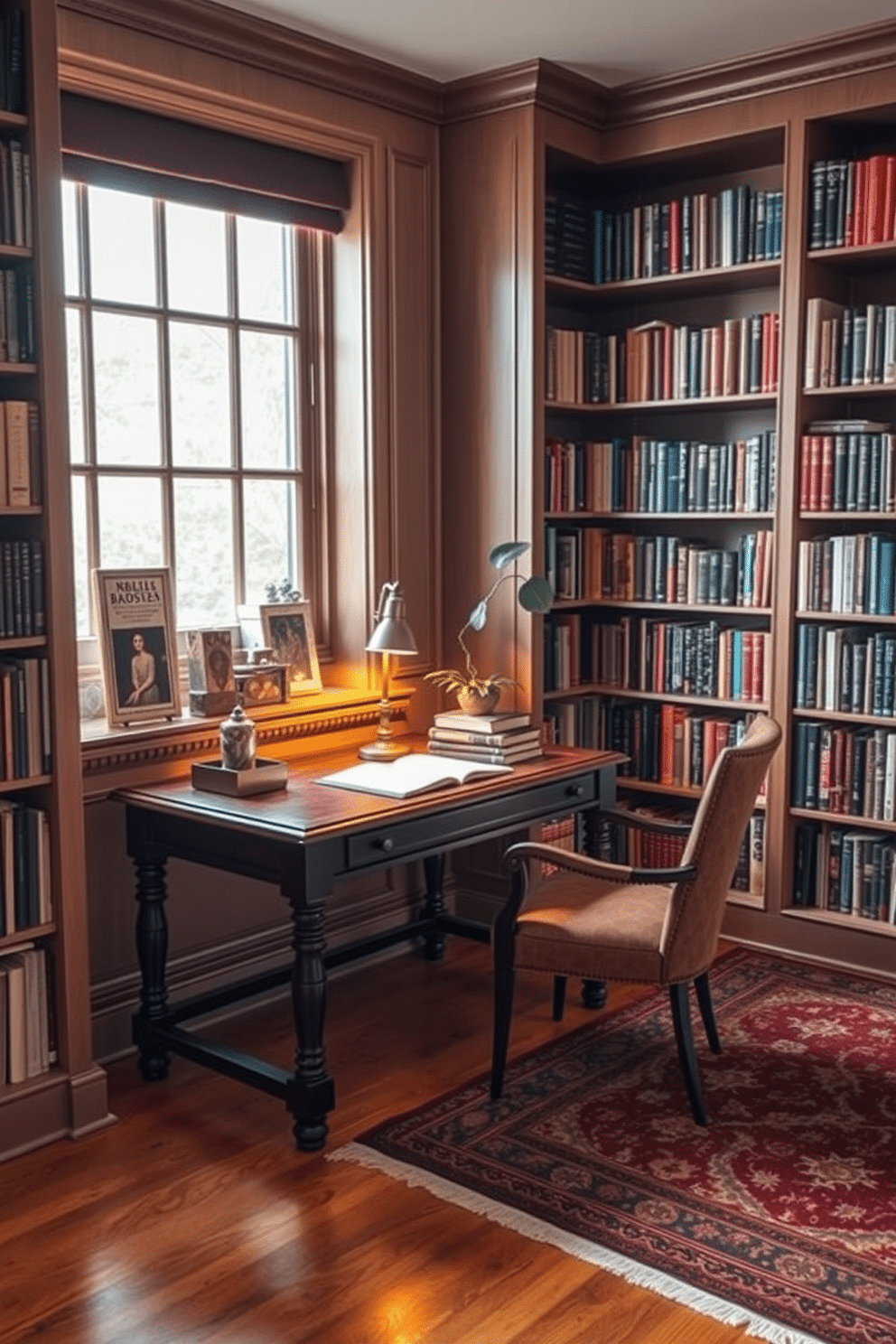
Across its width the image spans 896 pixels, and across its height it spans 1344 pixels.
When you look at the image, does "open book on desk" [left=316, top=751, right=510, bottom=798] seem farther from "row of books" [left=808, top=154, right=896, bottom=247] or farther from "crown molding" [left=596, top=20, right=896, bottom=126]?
"crown molding" [left=596, top=20, right=896, bottom=126]

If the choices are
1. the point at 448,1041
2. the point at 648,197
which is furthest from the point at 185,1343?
the point at 648,197

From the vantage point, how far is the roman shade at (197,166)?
10.8ft

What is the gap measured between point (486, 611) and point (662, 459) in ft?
2.68

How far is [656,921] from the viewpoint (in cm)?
311

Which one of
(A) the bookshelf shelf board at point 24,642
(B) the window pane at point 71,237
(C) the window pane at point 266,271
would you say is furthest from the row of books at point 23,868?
(C) the window pane at point 266,271

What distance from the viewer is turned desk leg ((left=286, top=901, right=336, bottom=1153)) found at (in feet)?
9.54

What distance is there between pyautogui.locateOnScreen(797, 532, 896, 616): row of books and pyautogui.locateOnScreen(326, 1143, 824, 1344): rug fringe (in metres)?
2.06

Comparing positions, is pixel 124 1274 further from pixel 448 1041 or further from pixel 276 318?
pixel 276 318

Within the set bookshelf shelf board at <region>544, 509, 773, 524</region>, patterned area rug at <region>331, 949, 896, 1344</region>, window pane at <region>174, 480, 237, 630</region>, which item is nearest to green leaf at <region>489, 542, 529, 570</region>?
bookshelf shelf board at <region>544, 509, 773, 524</region>

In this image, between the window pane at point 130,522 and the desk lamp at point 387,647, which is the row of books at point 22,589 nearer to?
the window pane at point 130,522

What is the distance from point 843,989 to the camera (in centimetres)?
389

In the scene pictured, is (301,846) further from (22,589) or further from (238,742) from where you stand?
(22,589)

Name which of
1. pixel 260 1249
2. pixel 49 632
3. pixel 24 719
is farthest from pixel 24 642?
pixel 260 1249

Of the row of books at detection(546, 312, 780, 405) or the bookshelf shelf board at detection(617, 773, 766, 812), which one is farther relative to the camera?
the bookshelf shelf board at detection(617, 773, 766, 812)
